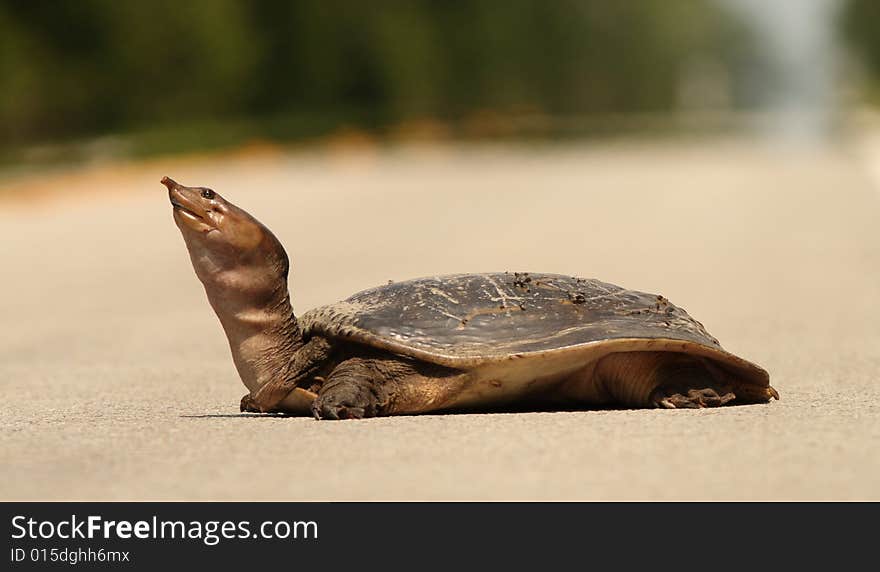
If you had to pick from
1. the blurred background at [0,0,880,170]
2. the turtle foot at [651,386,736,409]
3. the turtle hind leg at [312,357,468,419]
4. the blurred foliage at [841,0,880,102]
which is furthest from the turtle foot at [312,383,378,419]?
the blurred foliage at [841,0,880,102]

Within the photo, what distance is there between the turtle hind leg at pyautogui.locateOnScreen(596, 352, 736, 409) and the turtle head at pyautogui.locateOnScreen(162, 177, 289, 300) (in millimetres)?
1288

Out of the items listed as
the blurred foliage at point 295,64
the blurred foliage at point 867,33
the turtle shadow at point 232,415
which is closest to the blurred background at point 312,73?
the blurred foliage at point 295,64

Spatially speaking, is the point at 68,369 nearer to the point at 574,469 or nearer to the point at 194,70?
the point at 574,469

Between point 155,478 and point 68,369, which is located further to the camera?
point 68,369

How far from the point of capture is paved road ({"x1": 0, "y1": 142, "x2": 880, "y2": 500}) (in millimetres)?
4570

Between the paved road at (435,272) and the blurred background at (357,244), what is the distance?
0.02 meters

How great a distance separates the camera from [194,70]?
42.5 m

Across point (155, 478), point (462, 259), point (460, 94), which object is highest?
point (155, 478)

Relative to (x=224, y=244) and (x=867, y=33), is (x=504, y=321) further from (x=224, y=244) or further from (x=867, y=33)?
(x=867, y=33)

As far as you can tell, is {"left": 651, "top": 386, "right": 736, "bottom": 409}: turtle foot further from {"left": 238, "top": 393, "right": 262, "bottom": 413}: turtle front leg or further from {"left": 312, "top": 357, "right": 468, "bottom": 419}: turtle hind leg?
{"left": 238, "top": 393, "right": 262, "bottom": 413}: turtle front leg
